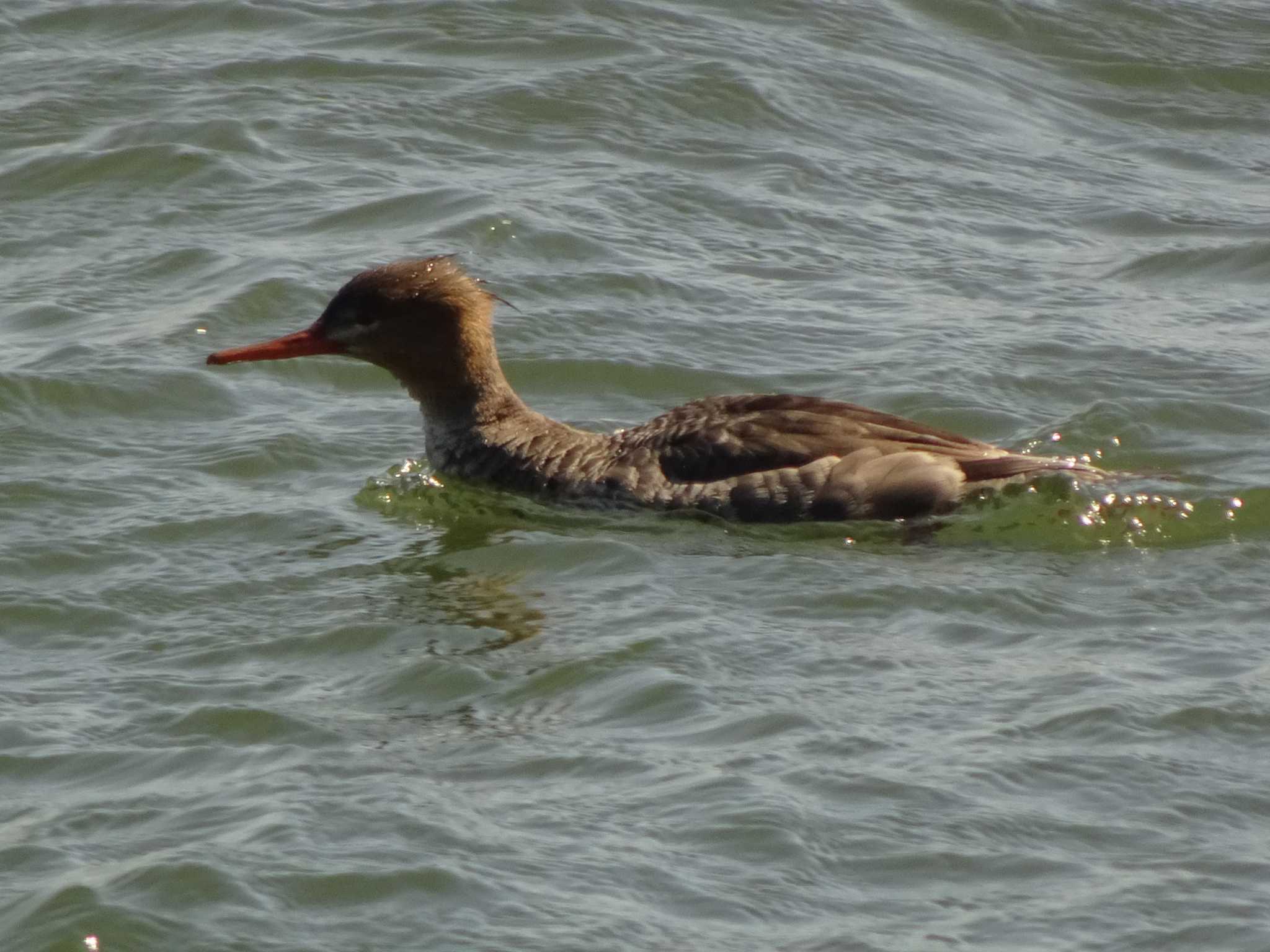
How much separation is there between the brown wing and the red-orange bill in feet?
4.73

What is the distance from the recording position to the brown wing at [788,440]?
892 centimetres

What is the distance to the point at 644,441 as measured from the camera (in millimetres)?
9258

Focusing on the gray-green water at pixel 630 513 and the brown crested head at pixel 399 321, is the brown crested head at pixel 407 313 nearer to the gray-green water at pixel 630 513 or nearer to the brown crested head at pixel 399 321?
the brown crested head at pixel 399 321

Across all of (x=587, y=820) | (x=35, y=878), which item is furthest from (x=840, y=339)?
(x=35, y=878)

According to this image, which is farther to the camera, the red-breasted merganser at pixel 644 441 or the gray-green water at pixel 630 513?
the red-breasted merganser at pixel 644 441

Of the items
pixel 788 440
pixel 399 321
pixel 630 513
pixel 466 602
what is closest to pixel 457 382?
pixel 399 321

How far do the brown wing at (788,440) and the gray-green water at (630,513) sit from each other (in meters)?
0.28

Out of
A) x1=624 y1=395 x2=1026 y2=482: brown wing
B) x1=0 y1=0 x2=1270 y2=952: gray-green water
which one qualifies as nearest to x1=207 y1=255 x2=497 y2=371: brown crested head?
x1=0 y1=0 x2=1270 y2=952: gray-green water

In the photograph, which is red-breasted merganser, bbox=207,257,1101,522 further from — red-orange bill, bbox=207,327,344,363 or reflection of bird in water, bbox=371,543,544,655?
reflection of bird in water, bbox=371,543,544,655

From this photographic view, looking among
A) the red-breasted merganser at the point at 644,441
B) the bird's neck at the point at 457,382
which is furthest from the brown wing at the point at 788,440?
the bird's neck at the point at 457,382

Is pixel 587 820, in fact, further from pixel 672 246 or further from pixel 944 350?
pixel 672 246

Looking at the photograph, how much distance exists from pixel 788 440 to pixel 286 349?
2.17 m

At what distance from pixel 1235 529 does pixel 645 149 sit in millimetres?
5148

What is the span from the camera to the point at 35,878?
19.4ft
